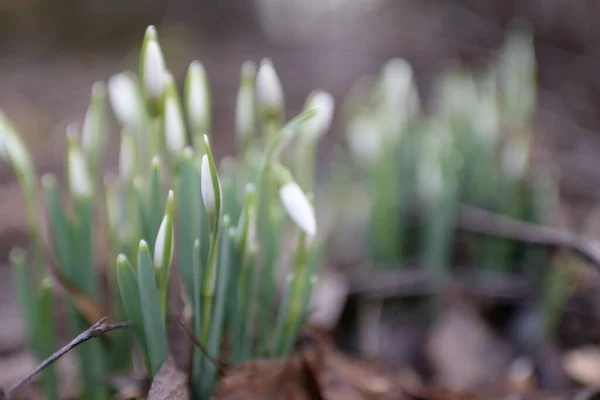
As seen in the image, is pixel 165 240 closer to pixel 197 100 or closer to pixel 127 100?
pixel 197 100

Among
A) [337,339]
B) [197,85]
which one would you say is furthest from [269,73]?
[337,339]

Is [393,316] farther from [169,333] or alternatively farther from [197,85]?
[197,85]

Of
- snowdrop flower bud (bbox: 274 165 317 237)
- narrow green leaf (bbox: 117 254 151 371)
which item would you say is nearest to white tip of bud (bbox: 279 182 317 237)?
snowdrop flower bud (bbox: 274 165 317 237)

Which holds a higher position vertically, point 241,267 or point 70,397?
point 241,267

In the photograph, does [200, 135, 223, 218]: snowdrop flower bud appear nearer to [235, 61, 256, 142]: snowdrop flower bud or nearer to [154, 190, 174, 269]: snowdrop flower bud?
[154, 190, 174, 269]: snowdrop flower bud

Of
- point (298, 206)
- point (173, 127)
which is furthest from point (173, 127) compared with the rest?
point (298, 206)

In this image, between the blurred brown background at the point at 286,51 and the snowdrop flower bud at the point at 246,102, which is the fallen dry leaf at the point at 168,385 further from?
the blurred brown background at the point at 286,51
